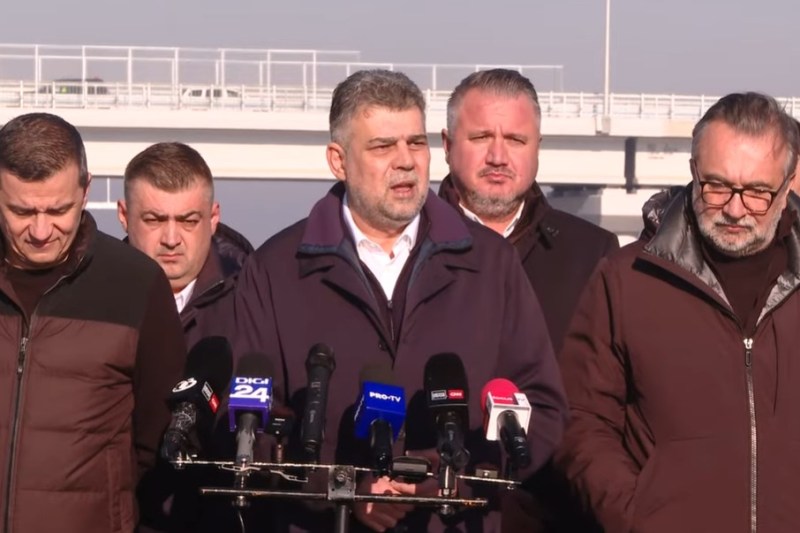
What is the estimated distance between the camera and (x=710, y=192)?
5.84 meters

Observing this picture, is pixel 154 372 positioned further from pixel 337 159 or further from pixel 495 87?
pixel 495 87

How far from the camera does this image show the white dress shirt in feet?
20.1

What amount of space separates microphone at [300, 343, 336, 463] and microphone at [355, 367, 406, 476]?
0.12 meters

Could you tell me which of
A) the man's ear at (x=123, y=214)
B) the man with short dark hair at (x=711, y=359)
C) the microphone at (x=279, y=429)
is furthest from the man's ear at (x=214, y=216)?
the microphone at (x=279, y=429)

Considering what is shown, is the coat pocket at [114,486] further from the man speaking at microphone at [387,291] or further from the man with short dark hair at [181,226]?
the man with short dark hair at [181,226]

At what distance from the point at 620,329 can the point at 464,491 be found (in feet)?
2.61

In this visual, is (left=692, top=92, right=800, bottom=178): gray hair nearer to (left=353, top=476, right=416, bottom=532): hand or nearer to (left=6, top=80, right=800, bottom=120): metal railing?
(left=353, top=476, right=416, bottom=532): hand

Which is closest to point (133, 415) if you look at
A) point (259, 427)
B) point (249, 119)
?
point (259, 427)

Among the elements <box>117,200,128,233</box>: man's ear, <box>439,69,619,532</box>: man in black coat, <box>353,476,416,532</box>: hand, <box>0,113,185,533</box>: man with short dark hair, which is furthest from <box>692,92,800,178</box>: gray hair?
<box>117,200,128,233</box>: man's ear

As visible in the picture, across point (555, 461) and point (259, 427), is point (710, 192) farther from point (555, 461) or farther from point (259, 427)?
point (259, 427)

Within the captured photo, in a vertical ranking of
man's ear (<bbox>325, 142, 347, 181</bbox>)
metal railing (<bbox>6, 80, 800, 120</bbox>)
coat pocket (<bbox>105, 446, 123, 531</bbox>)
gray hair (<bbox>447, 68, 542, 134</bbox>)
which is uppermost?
metal railing (<bbox>6, 80, 800, 120</bbox>)

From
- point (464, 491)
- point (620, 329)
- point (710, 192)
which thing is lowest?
point (464, 491)

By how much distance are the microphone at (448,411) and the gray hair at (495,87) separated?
2585 mm

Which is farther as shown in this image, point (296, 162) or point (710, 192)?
point (296, 162)
